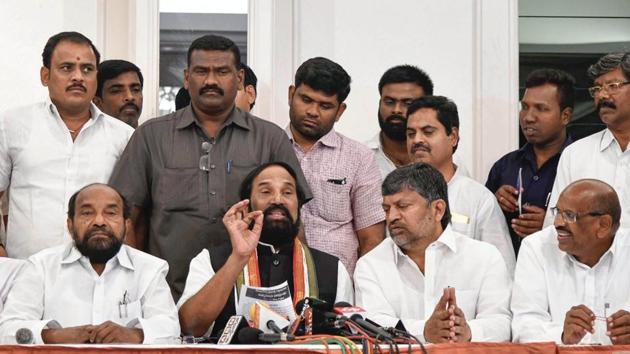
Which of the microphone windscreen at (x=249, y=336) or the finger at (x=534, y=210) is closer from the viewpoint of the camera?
the microphone windscreen at (x=249, y=336)

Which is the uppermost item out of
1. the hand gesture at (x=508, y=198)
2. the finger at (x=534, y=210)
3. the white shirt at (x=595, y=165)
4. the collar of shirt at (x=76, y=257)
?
the white shirt at (x=595, y=165)

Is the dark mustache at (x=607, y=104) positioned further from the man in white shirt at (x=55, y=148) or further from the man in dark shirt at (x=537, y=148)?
the man in white shirt at (x=55, y=148)

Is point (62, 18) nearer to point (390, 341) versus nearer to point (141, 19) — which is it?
point (141, 19)

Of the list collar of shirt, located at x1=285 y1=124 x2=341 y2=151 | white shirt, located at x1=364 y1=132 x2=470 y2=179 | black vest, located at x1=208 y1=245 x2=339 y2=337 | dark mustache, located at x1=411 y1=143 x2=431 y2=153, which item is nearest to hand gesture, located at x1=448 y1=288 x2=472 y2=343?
black vest, located at x1=208 y1=245 x2=339 y2=337

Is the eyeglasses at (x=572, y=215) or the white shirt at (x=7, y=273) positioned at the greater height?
the eyeglasses at (x=572, y=215)

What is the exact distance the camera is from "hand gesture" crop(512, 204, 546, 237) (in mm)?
5398

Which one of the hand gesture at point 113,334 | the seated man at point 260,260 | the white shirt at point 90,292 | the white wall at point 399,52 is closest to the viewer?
the hand gesture at point 113,334

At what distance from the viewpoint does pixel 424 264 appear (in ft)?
16.5

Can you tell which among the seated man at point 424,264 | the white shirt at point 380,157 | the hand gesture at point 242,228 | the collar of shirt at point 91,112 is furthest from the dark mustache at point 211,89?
the white shirt at point 380,157

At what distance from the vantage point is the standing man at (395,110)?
5.84 m

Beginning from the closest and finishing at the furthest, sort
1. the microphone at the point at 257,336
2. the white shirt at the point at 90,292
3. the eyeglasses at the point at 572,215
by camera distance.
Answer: the microphone at the point at 257,336 → the white shirt at the point at 90,292 → the eyeglasses at the point at 572,215

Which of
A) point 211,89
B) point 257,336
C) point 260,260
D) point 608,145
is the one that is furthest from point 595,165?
point 257,336

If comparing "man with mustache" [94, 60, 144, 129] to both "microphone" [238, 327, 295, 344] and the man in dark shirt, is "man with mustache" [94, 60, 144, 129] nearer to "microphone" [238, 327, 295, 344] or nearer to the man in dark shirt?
the man in dark shirt

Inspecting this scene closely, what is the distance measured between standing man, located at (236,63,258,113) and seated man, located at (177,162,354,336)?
842 mm
